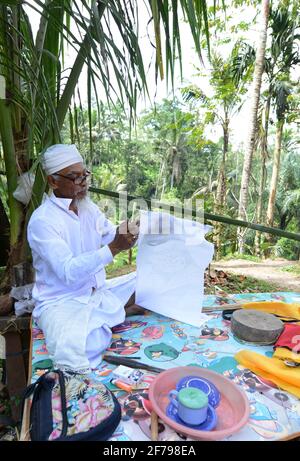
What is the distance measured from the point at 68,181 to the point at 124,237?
1.36 feet

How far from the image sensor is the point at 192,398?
3.35 feet

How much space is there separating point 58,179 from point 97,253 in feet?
1.54

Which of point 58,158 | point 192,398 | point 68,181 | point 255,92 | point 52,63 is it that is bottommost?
point 192,398

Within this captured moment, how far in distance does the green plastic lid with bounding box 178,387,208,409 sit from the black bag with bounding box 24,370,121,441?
0.22 metres

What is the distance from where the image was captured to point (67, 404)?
41.7 inches

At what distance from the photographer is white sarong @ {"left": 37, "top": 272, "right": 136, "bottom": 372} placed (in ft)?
4.45

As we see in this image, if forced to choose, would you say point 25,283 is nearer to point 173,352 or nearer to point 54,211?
point 54,211

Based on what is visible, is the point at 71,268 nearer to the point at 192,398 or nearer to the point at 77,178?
the point at 77,178

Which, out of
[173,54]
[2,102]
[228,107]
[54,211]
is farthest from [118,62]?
[228,107]

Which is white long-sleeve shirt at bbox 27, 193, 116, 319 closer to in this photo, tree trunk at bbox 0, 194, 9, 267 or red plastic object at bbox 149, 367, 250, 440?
tree trunk at bbox 0, 194, 9, 267

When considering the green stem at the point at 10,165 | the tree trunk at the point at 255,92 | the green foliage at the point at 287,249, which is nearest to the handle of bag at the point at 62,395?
the green stem at the point at 10,165

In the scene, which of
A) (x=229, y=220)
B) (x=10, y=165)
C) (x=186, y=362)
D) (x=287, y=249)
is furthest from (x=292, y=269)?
(x=287, y=249)

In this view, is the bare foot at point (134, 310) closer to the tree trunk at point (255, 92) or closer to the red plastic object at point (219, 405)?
the red plastic object at point (219, 405)
